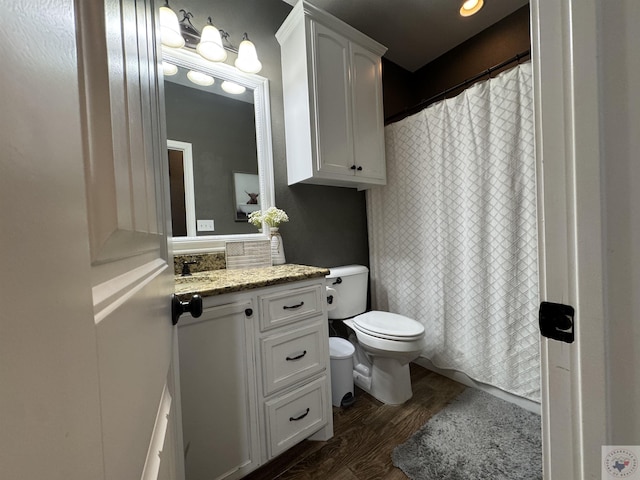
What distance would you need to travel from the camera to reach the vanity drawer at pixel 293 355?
110cm

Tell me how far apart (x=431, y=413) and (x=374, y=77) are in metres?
2.20

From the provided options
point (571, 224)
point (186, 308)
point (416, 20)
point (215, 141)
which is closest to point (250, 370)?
point (186, 308)

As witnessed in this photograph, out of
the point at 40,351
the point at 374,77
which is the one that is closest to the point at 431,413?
the point at 40,351

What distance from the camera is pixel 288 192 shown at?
5.91 feet

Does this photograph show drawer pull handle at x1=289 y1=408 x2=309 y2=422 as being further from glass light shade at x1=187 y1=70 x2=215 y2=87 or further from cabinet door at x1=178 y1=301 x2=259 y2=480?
glass light shade at x1=187 y1=70 x2=215 y2=87

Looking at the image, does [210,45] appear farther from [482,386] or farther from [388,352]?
[482,386]

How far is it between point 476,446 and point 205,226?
177 cm

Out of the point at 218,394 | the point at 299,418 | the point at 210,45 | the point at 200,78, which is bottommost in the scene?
the point at 299,418

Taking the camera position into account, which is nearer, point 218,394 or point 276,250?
point 218,394

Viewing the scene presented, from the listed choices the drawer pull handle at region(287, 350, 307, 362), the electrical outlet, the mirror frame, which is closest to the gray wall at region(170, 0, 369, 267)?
the mirror frame

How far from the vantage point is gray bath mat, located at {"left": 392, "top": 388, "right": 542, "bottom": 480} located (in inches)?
44.3

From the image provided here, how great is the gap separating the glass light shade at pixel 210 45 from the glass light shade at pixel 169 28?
111mm

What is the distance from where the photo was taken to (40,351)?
134 mm

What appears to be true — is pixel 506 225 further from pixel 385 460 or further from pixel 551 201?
pixel 385 460
